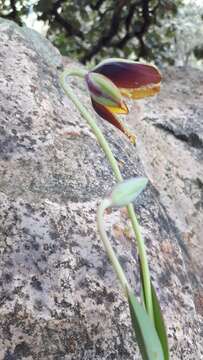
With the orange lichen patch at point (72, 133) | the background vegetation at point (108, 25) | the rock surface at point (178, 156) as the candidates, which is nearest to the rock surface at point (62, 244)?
the orange lichen patch at point (72, 133)

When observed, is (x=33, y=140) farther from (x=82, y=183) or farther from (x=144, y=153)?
(x=144, y=153)

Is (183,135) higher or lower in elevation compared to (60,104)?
lower

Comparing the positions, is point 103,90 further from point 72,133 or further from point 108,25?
point 108,25

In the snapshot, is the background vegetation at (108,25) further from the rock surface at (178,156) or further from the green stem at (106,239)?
the green stem at (106,239)

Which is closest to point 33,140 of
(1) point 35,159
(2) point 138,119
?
(1) point 35,159

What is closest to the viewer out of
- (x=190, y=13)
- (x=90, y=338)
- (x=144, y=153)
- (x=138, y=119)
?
(x=90, y=338)

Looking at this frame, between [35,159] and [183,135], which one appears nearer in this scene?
[35,159]
